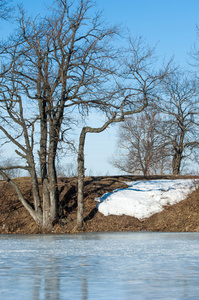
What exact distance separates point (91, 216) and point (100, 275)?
1504 centimetres

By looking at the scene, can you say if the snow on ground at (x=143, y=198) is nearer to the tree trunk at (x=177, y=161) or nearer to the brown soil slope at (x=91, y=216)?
the brown soil slope at (x=91, y=216)

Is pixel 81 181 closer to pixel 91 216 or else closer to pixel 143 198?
pixel 91 216

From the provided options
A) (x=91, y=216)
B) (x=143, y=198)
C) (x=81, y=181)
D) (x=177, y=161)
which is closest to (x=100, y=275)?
A: (x=81, y=181)

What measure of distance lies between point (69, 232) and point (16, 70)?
860 cm

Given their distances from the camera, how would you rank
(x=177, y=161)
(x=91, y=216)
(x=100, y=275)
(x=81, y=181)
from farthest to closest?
1. (x=177, y=161)
2. (x=91, y=216)
3. (x=81, y=181)
4. (x=100, y=275)

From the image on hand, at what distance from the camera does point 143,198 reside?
2258 centimetres

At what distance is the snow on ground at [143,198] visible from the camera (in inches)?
850

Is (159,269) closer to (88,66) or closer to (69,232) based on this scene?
(69,232)

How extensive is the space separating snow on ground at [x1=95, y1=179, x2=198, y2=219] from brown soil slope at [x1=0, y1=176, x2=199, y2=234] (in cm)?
39

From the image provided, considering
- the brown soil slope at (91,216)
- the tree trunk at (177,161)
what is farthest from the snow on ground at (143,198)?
the tree trunk at (177,161)

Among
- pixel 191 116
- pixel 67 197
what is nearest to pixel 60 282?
pixel 67 197

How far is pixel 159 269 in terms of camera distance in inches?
288

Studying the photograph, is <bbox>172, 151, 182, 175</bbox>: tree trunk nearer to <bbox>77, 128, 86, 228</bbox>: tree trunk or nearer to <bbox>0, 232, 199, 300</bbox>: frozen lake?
<bbox>77, 128, 86, 228</bbox>: tree trunk

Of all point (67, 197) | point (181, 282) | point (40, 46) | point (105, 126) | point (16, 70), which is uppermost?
point (40, 46)
